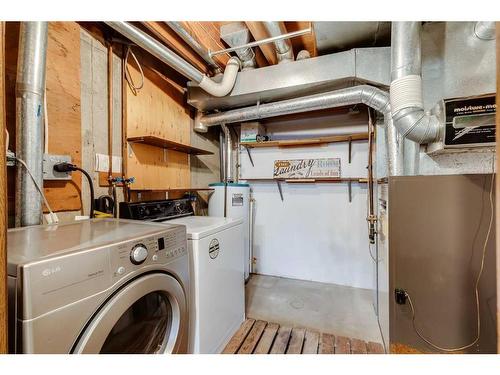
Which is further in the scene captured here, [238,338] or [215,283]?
[238,338]

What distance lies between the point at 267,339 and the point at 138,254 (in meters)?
1.37

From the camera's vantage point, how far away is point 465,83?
62.2 inches

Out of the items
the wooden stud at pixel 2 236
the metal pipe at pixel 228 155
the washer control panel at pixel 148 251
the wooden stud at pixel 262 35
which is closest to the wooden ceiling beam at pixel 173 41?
the wooden stud at pixel 262 35

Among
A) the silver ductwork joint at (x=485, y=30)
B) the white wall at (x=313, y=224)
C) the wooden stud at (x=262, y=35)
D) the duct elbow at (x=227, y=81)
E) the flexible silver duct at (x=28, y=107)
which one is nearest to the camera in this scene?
the flexible silver duct at (x=28, y=107)

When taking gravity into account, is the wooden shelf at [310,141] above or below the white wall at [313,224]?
above

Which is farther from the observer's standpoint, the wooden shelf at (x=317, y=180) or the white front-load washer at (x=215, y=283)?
the wooden shelf at (x=317, y=180)

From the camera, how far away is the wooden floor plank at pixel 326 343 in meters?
1.61

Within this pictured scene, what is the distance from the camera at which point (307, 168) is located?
282 cm

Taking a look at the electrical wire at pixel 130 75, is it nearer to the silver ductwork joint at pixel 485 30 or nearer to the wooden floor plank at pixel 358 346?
the silver ductwork joint at pixel 485 30

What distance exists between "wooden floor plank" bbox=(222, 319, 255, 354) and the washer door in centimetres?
67

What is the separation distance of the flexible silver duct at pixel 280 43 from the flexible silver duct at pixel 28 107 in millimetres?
1366

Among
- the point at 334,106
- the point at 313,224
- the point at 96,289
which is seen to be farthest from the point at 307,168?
the point at 96,289

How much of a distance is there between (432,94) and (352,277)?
2039 mm

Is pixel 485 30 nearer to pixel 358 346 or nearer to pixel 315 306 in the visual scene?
pixel 358 346
